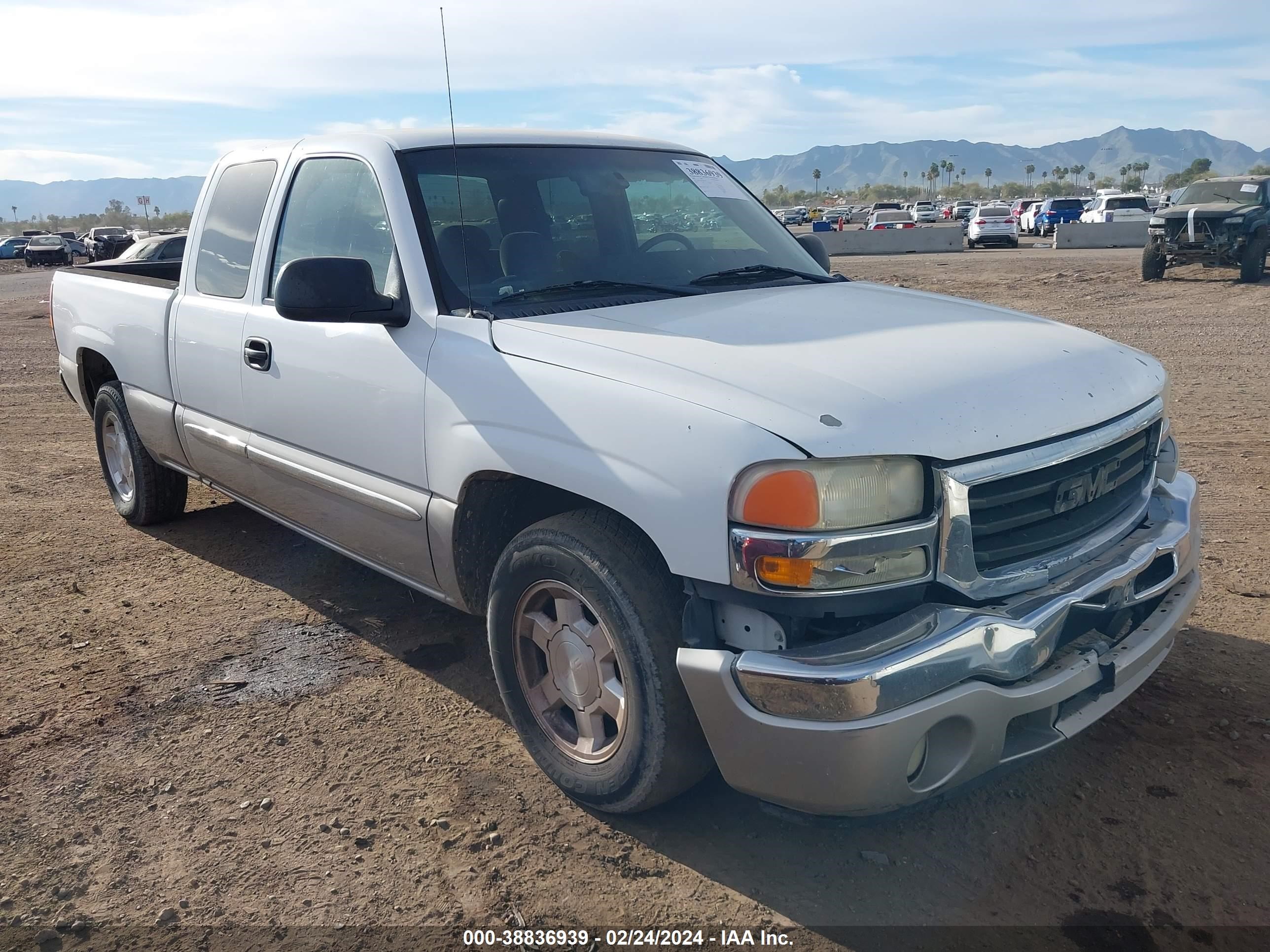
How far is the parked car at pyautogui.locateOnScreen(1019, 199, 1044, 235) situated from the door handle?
137ft

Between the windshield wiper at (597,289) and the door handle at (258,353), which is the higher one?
the windshield wiper at (597,289)

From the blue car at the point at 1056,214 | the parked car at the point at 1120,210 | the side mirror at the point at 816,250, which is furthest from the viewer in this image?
the blue car at the point at 1056,214

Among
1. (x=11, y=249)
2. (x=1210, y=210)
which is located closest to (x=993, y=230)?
(x=1210, y=210)

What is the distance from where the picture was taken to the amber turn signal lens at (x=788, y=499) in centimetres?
229

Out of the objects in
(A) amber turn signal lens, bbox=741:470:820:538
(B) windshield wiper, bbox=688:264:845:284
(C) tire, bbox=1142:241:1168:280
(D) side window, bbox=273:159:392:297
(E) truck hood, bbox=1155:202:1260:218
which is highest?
(D) side window, bbox=273:159:392:297

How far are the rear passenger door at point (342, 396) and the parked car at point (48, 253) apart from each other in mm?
44261

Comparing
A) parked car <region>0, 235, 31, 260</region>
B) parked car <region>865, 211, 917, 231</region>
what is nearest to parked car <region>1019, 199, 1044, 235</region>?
parked car <region>865, 211, 917, 231</region>

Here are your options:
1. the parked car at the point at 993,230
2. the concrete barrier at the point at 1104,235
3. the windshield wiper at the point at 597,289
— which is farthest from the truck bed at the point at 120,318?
the parked car at the point at 993,230

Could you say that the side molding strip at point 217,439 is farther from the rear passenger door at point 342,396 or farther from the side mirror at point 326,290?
the side mirror at point 326,290

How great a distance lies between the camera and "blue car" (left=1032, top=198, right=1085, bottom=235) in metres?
39.5

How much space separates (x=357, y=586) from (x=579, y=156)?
7.26 ft

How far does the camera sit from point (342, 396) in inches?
137

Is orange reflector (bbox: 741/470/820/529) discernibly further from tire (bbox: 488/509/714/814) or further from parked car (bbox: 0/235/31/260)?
parked car (bbox: 0/235/31/260)

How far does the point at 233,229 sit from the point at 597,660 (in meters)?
2.66
